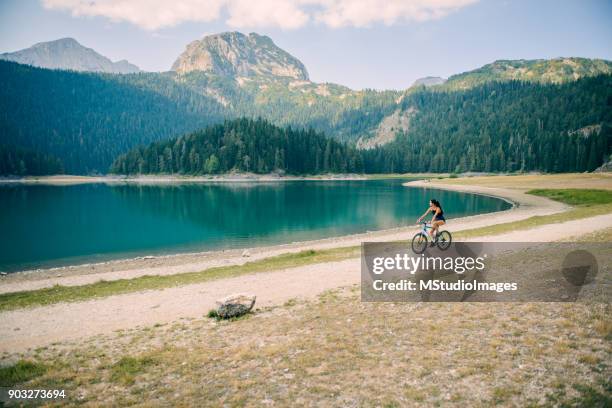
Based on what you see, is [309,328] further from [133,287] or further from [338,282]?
[133,287]

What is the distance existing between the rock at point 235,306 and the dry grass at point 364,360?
3.32 feet

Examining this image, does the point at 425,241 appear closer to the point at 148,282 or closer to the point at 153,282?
the point at 153,282

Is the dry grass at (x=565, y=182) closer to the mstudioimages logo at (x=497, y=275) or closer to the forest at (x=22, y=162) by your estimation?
the mstudioimages logo at (x=497, y=275)

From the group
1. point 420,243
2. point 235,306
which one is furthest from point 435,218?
point 235,306

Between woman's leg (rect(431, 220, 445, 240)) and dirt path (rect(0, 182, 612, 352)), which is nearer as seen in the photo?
Answer: dirt path (rect(0, 182, 612, 352))

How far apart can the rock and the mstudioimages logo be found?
4.53 metres

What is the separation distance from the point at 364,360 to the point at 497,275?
8850 millimetres

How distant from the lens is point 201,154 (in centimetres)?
19725

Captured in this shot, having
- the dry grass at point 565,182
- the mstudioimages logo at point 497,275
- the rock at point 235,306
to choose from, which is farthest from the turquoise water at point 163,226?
the dry grass at point 565,182

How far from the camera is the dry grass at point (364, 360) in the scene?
289 inches

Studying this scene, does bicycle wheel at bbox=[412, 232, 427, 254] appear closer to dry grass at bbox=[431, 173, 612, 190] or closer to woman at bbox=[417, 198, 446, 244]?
woman at bbox=[417, 198, 446, 244]

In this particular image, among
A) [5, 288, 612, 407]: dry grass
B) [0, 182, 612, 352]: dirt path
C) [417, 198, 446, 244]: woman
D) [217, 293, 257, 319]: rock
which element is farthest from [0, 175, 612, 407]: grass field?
[417, 198, 446, 244]: woman

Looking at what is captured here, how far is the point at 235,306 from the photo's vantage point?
548 inches

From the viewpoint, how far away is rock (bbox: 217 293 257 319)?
13.8 m
